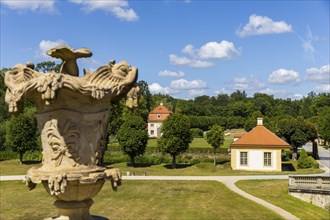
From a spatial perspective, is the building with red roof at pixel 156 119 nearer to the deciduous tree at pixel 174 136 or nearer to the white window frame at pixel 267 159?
the deciduous tree at pixel 174 136

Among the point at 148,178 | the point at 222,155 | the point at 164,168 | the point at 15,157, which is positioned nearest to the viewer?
the point at 148,178

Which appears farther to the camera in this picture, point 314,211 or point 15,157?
point 15,157

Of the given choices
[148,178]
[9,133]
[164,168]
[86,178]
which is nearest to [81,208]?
[86,178]

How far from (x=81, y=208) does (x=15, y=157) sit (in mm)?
42211

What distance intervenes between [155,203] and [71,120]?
14.4 meters

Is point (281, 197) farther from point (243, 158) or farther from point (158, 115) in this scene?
point (158, 115)

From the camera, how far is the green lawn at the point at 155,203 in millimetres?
16672

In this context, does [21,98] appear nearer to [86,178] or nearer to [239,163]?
[86,178]

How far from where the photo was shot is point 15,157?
44.5 metres

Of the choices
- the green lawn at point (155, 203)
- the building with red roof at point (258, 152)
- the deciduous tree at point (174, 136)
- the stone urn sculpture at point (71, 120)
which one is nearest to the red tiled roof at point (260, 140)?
the building with red roof at point (258, 152)

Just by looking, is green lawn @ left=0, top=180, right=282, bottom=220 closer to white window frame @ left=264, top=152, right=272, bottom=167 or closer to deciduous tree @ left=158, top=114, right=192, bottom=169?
deciduous tree @ left=158, top=114, right=192, bottom=169

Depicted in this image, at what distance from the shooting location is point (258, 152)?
3706 cm

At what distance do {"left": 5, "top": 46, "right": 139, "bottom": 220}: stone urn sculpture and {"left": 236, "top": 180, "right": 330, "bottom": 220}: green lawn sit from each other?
12.5 meters

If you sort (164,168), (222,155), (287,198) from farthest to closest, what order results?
1. (222,155)
2. (164,168)
3. (287,198)
